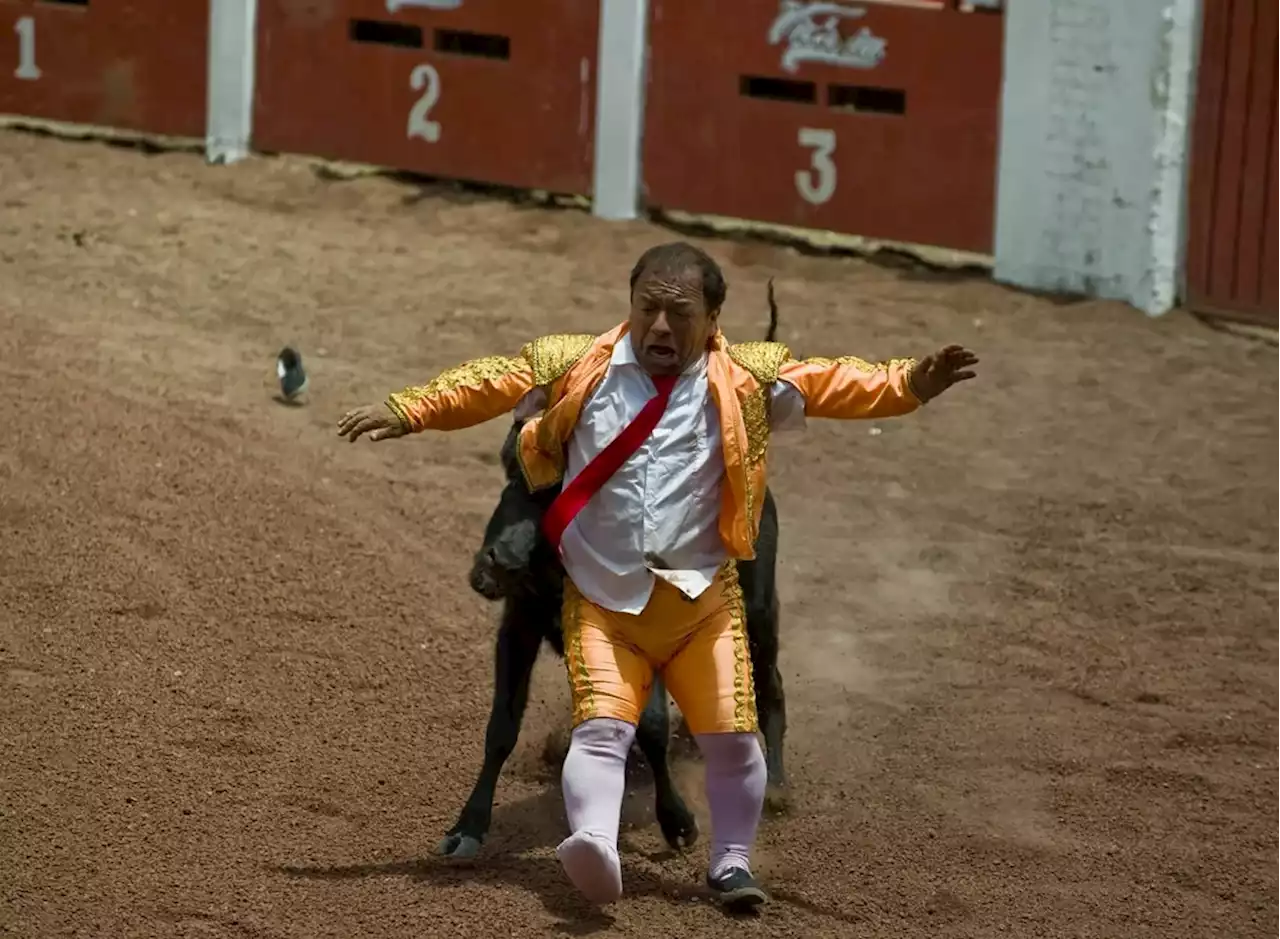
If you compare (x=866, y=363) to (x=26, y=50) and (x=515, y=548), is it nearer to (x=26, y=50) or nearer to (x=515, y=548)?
(x=515, y=548)

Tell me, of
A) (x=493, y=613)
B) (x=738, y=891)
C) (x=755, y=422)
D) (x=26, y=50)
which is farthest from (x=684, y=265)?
(x=26, y=50)

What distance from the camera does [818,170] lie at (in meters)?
11.9

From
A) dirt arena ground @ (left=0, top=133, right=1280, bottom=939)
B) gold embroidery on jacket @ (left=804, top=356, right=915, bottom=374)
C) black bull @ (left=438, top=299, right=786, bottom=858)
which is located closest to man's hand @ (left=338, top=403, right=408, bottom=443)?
black bull @ (left=438, top=299, right=786, bottom=858)

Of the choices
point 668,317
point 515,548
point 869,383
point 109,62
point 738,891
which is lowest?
point 738,891

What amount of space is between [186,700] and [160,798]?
0.71 meters

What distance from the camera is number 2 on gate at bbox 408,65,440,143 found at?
12.8 metres

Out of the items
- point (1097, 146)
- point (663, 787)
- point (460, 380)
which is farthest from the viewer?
point (1097, 146)

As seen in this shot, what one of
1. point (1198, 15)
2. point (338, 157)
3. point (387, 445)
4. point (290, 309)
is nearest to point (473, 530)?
point (387, 445)

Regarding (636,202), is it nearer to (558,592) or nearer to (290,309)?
(290,309)

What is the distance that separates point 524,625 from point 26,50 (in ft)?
31.5

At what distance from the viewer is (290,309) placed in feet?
35.6

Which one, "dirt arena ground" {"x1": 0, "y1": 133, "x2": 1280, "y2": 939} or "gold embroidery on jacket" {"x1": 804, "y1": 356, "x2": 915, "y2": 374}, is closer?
"gold embroidery on jacket" {"x1": 804, "y1": 356, "x2": 915, "y2": 374}

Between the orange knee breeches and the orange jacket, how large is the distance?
0.17 metres

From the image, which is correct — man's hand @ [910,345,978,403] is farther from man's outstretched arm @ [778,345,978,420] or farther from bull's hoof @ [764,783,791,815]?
bull's hoof @ [764,783,791,815]
